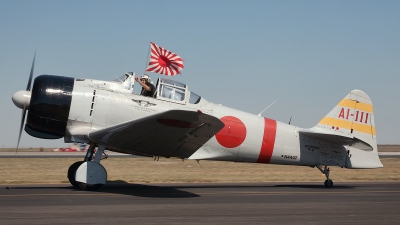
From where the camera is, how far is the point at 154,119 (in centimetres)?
980

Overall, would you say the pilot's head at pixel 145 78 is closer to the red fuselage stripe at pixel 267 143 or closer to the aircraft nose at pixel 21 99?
the aircraft nose at pixel 21 99

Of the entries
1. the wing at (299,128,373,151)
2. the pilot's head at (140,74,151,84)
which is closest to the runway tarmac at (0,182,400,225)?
the wing at (299,128,373,151)

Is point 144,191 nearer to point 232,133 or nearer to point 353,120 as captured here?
point 232,133

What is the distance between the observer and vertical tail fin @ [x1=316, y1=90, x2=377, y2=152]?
45.0 ft

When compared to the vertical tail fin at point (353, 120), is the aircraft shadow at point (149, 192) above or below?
below

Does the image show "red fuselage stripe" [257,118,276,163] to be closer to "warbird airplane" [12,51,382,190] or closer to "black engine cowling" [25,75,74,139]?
"warbird airplane" [12,51,382,190]

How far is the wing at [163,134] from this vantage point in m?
9.68

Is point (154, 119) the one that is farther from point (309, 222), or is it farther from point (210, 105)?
point (309, 222)

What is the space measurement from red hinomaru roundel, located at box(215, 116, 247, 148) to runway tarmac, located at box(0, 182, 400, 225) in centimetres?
123

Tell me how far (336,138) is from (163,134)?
5.13 meters

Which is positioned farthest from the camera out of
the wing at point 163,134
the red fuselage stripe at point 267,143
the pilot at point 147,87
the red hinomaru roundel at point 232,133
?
the red fuselage stripe at point 267,143

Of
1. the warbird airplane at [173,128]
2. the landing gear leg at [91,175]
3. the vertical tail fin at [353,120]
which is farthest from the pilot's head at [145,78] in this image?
the vertical tail fin at [353,120]

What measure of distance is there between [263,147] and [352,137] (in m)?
2.43

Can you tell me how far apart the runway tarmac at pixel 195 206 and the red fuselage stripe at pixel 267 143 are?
873mm
